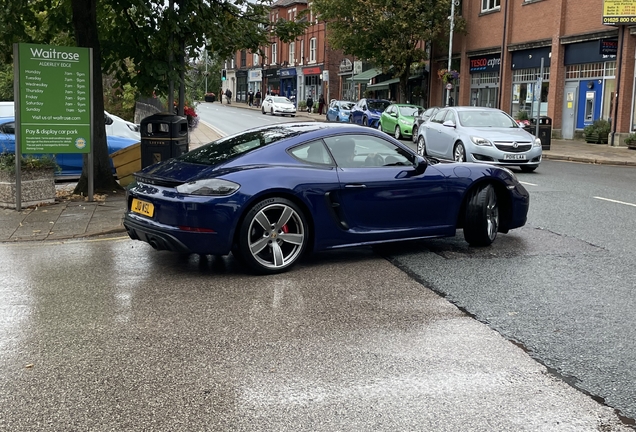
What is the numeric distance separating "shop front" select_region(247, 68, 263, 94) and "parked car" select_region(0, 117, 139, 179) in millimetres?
76571

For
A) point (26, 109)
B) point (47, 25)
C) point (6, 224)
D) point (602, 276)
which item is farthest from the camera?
point (47, 25)

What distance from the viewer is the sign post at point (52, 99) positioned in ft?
32.6

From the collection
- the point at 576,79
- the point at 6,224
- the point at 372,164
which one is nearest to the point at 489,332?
the point at 372,164

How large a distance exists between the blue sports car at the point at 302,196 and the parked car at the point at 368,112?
1092 inches

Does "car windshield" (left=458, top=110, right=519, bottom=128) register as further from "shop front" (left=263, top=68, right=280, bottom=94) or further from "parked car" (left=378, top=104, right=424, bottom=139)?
"shop front" (left=263, top=68, right=280, bottom=94)

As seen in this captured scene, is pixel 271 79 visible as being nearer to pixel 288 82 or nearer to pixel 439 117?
pixel 288 82

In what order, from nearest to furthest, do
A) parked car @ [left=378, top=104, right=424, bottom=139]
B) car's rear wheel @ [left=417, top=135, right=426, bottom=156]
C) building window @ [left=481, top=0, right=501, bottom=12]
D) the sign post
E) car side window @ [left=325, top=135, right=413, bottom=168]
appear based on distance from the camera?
car side window @ [left=325, top=135, right=413, bottom=168], the sign post, car's rear wheel @ [left=417, top=135, right=426, bottom=156], parked car @ [left=378, top=104, right=424, bottom=139], building window @ [left=481, top=0, right=501, bottom=12]

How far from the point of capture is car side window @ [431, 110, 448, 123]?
1858cm

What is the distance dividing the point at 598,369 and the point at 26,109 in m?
8.51

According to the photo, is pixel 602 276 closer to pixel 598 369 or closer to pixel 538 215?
pixel 598 369

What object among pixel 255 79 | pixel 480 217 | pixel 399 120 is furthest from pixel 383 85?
pixel 255 79

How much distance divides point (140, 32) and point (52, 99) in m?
2.44

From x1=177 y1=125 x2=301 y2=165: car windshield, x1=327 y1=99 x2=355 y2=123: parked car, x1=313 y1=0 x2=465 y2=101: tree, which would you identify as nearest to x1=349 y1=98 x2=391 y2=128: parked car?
x1=327 y1=99 x2=355 y2=123: parked car

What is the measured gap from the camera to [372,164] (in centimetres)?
726
